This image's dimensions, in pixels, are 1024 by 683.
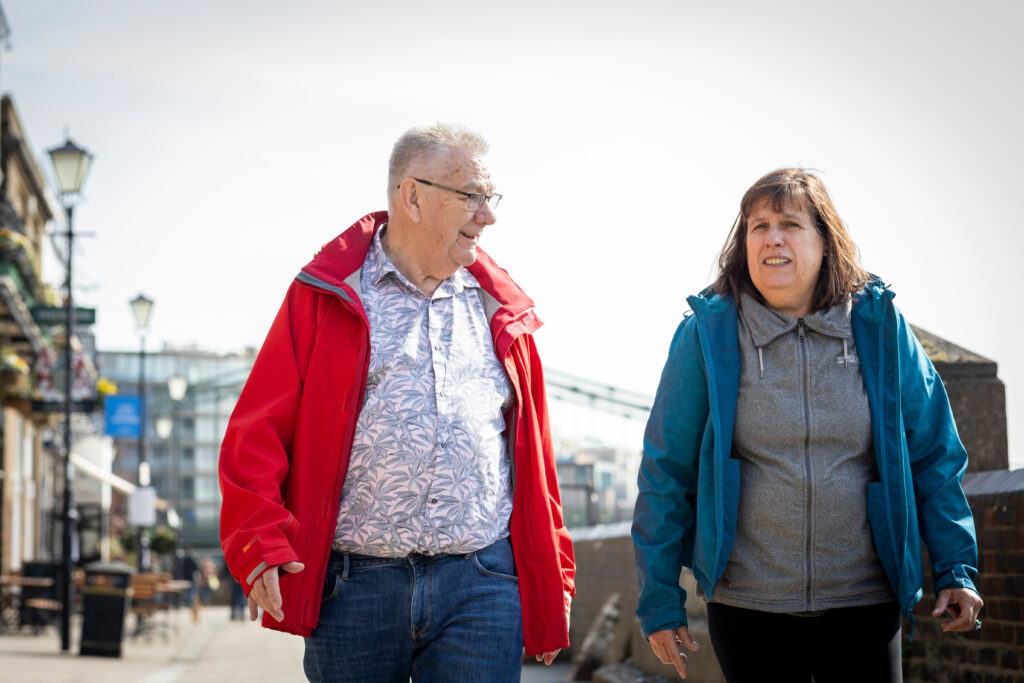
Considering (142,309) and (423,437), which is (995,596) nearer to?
(423,437)

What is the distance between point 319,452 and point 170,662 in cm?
1260

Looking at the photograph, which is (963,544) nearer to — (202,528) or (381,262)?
(381,262)

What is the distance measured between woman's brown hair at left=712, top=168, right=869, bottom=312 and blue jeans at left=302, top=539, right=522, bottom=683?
1023mm

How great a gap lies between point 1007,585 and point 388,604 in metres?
3.03

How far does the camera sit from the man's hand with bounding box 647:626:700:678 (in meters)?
3.04

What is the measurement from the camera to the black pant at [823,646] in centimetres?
285

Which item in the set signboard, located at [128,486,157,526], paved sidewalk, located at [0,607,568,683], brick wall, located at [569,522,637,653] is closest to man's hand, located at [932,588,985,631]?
brick wall, located at [569,522,637,653]

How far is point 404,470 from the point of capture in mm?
2984

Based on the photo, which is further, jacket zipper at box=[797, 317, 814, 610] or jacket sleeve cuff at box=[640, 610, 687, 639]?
jacket sleeve cuff at box=[640, 610, 687, 639]

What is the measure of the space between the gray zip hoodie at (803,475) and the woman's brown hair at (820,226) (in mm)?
79

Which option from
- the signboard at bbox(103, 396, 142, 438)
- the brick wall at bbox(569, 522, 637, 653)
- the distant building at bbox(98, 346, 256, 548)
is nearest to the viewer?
the brick wall at bbox(569, 522, 637, 653)

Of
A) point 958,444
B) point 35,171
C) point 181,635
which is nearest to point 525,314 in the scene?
point 958,444

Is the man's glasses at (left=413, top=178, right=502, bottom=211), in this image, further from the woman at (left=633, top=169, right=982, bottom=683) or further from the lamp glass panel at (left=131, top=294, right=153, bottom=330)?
the lamp glass panel at (left=131, top=294, right=153, bottom=330)

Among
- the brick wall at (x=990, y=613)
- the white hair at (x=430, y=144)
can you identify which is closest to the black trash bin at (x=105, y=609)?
the brick wall at (x=990, y=613)
